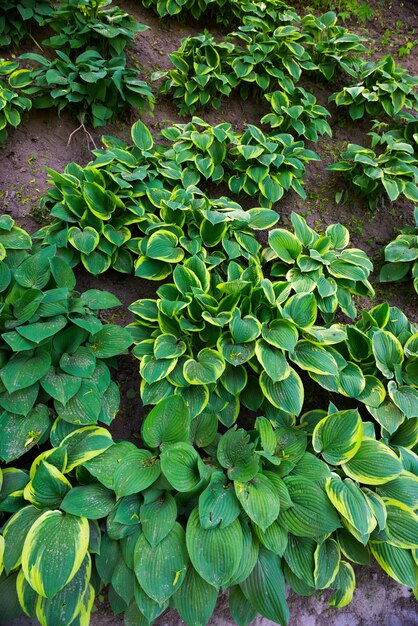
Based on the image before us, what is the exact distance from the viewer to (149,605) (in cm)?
127

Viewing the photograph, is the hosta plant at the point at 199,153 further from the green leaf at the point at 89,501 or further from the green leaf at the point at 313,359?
the green leaf at the point at 89,501

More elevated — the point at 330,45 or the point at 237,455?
the point at 330,45

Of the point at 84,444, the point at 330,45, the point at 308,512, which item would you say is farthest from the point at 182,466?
the point at 330,45

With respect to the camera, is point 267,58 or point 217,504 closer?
point 217,504

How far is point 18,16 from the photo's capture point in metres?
2.82

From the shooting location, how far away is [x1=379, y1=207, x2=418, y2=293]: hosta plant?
2496 millimetres

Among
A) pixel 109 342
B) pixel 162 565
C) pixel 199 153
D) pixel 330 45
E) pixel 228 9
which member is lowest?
pixel 162 565

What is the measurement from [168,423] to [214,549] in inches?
18.5

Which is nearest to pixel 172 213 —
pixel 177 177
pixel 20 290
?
pixel 177 177

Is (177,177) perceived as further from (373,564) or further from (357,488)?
(373,564)

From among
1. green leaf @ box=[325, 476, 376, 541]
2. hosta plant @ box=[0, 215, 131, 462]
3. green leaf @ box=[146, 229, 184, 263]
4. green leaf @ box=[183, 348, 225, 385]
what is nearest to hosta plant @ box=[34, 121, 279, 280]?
green leaf @ box=[146, 229, 184, 263]

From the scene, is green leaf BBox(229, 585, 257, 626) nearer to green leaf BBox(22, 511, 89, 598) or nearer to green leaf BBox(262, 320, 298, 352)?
green leaf BBox(22, 511, 89, 598)

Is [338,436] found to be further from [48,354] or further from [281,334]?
[48,354]

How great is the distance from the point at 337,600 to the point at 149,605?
2.72 feet
